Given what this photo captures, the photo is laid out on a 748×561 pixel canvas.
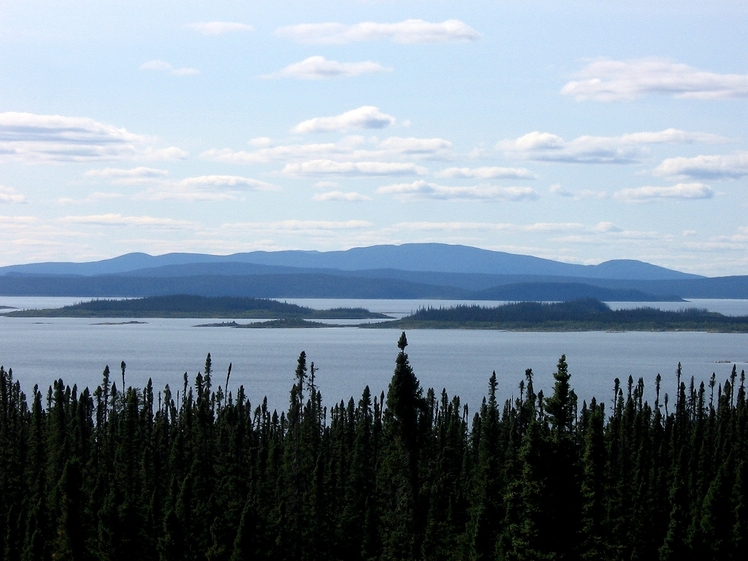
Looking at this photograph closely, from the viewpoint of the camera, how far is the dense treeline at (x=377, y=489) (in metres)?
42.8

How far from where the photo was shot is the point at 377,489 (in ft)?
255

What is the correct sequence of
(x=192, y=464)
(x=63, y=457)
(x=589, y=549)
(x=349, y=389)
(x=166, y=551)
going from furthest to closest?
1. (x=349, y=389)
2. (x=63, y=457)
3. (x=192, y=464)
4. (x=166, y=551)
5. (x=589, y=549)

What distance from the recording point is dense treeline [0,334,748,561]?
140 feet

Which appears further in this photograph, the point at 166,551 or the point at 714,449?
the point at 714,449

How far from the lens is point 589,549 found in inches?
1565

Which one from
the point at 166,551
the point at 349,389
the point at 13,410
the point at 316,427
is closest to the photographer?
the point at 166,551

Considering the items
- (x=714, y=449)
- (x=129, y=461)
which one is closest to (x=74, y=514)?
(x=129, y=461)

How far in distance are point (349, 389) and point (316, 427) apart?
241ft

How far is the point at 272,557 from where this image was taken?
6581 cm

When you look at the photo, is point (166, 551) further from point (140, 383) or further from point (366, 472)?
point (140, 383)

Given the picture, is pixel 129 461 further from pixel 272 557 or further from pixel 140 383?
pixel 140 383

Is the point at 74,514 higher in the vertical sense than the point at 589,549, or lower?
lower

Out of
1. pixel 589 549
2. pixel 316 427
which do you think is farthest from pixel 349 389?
pixel 589 549

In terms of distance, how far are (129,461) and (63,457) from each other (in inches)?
245
